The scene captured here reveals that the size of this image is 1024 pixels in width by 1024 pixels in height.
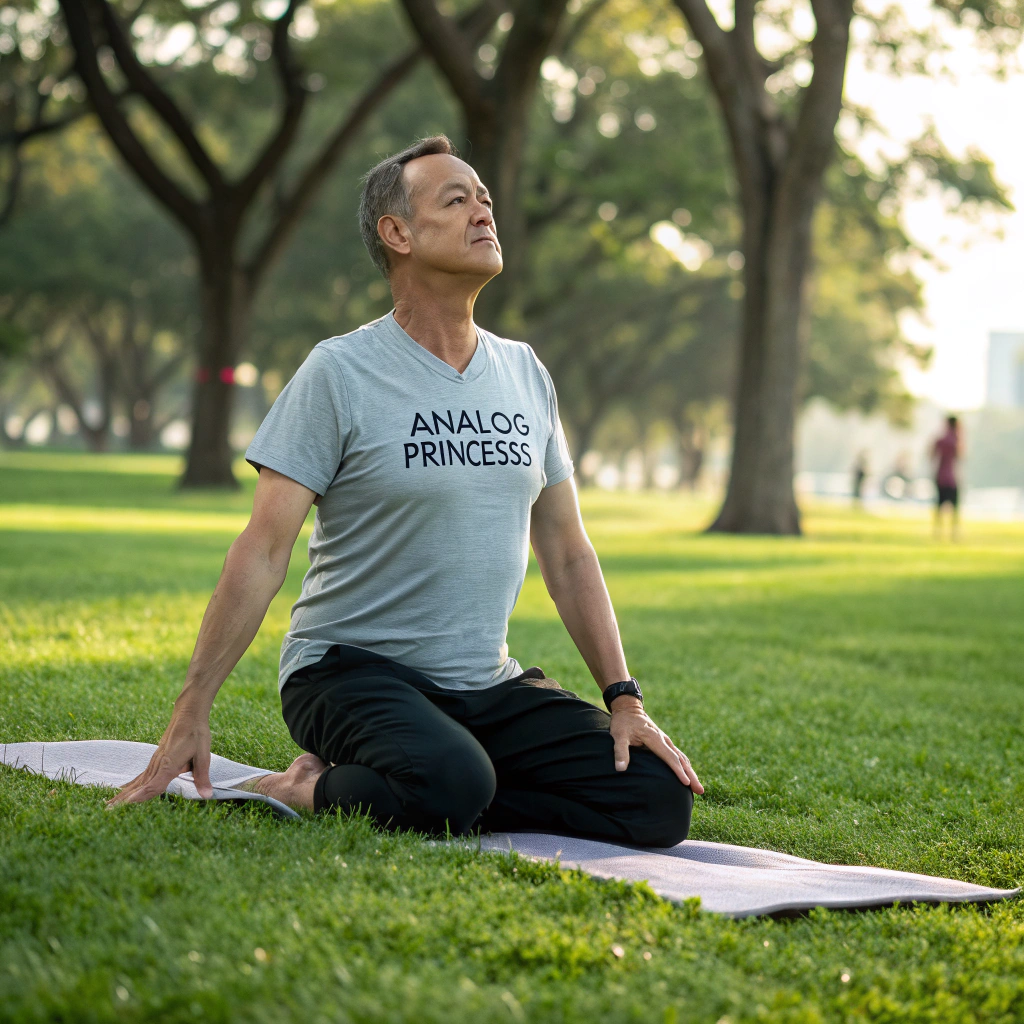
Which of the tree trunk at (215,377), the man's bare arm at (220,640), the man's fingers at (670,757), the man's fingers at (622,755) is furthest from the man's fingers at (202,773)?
the tree trunk at (215,377)

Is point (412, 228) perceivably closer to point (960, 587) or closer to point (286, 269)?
point (960, 587)

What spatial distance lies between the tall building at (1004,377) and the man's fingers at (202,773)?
482 feet

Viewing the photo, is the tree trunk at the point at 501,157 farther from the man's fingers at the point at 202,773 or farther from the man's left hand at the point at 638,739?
the man's fingers at the point at 202,773

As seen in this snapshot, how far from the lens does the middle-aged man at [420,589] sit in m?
3.37

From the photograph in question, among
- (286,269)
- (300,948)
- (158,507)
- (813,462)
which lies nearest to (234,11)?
(158,507)

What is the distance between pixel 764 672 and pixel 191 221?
2037 centimetres

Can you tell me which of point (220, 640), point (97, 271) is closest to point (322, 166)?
point (97, 271)

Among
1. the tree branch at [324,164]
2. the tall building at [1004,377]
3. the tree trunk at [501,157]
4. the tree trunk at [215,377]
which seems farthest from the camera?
the tall building at [1004,377]

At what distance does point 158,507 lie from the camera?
68.0 feet

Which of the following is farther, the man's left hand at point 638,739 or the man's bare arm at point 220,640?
the man's left hand at point 638,739

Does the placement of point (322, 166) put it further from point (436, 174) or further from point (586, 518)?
point (436, 174)

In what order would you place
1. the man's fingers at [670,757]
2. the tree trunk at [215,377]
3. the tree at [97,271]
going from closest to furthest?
the man's fingers at [670,757], the tree trunk at [215,377], the tree at [97,271]

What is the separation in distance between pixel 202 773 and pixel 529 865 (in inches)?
35.0

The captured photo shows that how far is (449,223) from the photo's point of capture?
3627 mm
